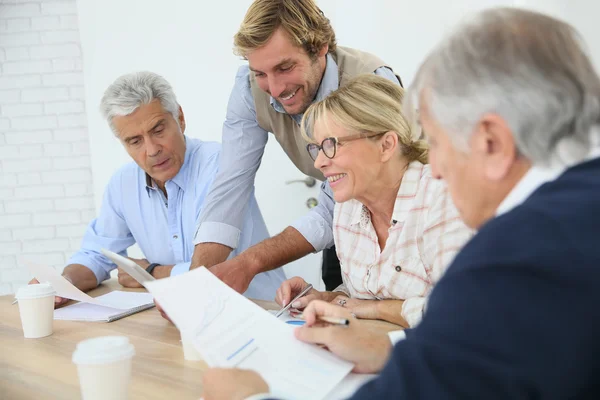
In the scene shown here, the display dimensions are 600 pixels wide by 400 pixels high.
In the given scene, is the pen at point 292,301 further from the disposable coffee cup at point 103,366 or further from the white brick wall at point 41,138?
the white brick wall at point 41,138

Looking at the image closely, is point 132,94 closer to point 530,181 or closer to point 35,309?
point 35,309

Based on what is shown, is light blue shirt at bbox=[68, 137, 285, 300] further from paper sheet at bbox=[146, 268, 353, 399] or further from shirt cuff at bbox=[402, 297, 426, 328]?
paper sheet at bbox=[146, 268, 353, 399]

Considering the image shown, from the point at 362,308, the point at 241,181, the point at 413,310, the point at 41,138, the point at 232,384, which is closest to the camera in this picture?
the point at 232,384

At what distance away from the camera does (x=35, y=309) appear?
156cm

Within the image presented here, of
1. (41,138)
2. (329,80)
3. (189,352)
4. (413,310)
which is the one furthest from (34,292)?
(41,138)

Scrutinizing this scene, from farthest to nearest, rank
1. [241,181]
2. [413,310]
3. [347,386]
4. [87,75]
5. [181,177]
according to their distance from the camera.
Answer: [87,75]
[181,177]
[241,181]
[413,310]
[347,386]

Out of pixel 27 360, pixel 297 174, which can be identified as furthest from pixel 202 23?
pixel 27 360

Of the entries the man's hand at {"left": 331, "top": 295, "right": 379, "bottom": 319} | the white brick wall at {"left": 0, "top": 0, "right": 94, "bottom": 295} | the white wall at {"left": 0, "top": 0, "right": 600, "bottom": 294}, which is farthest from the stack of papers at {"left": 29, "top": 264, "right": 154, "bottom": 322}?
the white brick wall at {"left": 0, "top": 0, "right": 94, "bottom": 295}

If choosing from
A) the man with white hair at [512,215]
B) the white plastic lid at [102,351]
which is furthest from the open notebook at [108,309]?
the man with white hair at [512,215]

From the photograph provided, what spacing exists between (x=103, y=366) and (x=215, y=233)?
1173 mm

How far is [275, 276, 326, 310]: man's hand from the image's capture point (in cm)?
159

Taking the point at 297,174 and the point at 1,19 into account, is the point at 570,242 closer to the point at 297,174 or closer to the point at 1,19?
the point at 297,174

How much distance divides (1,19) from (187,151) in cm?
234

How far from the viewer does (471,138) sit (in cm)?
73
